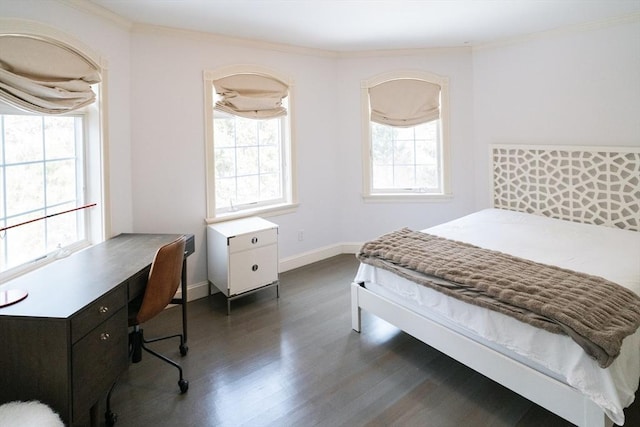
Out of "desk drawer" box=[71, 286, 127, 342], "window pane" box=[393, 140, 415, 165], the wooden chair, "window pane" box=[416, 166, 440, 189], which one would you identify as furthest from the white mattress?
"desk drawer" box=[71, 286, 127, 342]

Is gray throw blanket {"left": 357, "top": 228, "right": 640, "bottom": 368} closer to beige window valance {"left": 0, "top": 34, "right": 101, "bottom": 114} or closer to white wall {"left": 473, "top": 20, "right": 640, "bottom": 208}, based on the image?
white wall {"left": 473, "top": 20, "right": 640, "bottom": 208}

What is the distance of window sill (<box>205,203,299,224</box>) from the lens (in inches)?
150

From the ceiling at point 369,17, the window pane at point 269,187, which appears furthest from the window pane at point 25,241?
the window pane at point 269,187

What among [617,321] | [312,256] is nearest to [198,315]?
[312,256]

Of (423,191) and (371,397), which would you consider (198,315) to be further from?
(423,191)

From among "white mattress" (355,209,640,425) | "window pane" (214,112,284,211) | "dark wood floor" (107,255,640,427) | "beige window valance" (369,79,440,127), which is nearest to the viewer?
"white mattress" (355,209,640,425)

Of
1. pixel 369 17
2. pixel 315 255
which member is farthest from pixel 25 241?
pixel 369 17

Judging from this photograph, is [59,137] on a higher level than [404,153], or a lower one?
lower

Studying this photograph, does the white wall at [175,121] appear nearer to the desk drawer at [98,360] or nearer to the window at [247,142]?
the window at [247,142]

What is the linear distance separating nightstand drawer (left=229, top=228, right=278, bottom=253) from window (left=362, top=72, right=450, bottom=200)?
1.65 meters

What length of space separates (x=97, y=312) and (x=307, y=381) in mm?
1263

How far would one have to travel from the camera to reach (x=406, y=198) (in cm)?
481

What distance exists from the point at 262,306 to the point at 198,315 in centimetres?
55

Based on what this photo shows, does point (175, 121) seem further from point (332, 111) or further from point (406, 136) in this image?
point (406, 136)
